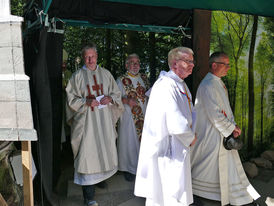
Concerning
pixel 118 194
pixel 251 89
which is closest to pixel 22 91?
pixel 118 194

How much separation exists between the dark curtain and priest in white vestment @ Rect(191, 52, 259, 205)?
1747 millimetres

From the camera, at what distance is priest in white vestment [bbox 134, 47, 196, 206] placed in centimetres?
277

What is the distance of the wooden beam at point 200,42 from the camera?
4.27 m

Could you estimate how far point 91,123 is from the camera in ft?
11.8

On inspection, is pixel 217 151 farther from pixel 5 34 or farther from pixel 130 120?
pixel 5 34

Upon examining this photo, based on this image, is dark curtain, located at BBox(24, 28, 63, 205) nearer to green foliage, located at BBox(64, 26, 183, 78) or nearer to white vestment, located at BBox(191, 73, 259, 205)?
white vestment, located at BBox(191, 73, 259, 205)

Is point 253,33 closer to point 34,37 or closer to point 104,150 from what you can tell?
point 104,150

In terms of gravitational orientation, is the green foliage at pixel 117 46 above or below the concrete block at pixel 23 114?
above

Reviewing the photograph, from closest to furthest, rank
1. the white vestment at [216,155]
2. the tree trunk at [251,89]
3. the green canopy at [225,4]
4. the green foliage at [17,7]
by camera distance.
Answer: the white vestment at [216,155]
the green canopy at [225,4]
the tree trunk at [251,89]
the green foliage at [17,7]

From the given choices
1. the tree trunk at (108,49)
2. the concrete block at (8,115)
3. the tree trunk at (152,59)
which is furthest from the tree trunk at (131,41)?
the concrete block at (8,115)

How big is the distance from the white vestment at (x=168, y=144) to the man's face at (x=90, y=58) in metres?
1.07

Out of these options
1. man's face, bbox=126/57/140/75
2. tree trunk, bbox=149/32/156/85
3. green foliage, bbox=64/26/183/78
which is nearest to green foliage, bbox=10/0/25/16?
green foliage, bbox=64/26/183/78

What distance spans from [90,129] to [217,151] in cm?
161

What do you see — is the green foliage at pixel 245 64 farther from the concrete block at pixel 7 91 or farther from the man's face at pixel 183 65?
the concrete block at pixel 7 91
